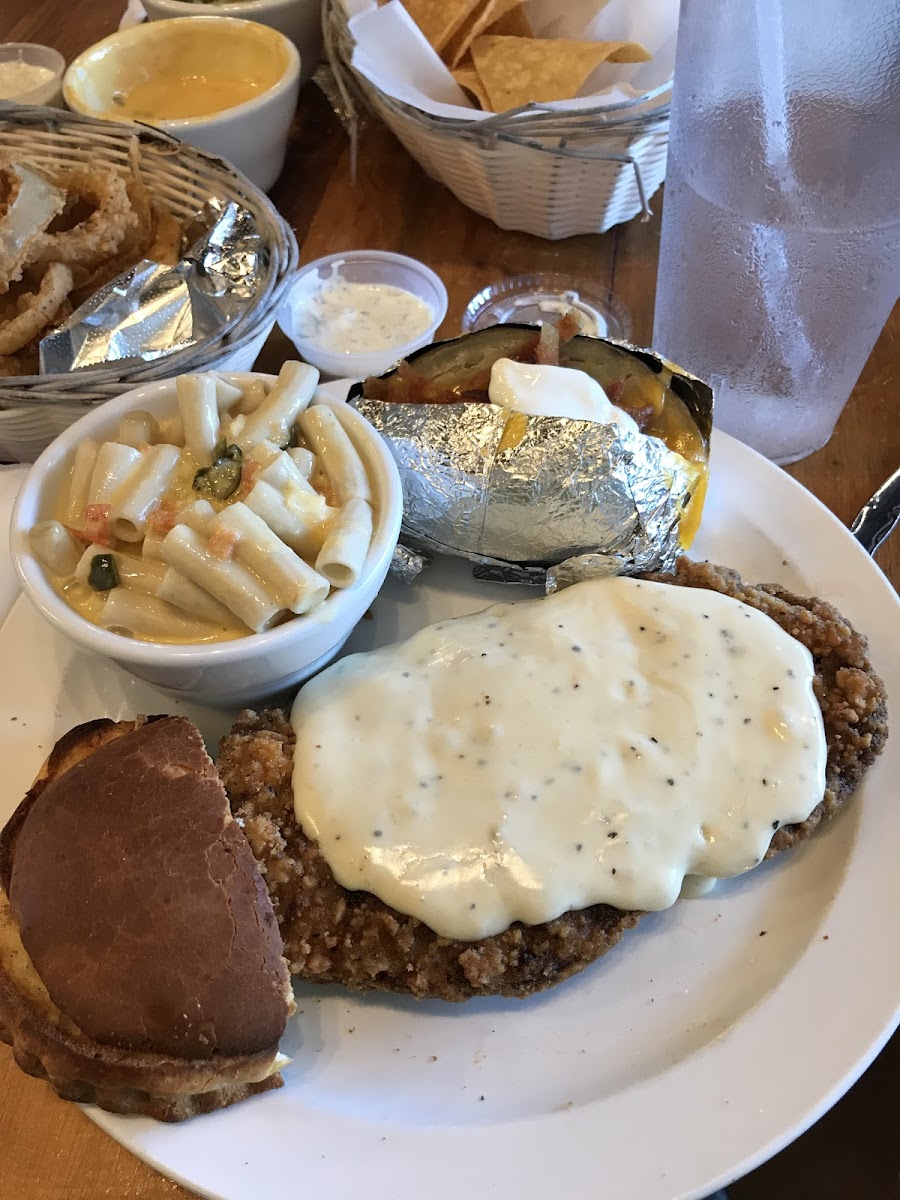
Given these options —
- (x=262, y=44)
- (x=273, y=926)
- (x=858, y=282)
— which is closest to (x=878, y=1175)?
(x=273, y=926)

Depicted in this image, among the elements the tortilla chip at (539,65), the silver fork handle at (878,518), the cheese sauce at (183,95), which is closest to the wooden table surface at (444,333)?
the silver fork handle at (878,518)

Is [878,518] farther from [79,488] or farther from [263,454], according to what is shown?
[79,488]

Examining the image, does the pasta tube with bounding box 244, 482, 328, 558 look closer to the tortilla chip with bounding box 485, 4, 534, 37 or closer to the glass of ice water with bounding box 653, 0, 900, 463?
the glass of ice water with bounding box 653, 0, 900, 463

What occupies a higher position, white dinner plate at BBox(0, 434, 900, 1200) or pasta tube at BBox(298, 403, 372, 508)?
pasta tube at BBox(298, 403, 372, 508)


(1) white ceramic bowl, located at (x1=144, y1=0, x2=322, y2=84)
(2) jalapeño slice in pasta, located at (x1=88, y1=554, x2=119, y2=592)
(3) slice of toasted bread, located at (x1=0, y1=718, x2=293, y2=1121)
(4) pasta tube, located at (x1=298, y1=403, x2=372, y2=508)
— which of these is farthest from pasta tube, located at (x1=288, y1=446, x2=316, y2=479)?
(1) white ceramic bowl, located at (x1=144, y1=0, x2=322, y2=84)

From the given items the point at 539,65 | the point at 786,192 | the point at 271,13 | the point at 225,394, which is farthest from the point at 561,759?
the point at 271,13

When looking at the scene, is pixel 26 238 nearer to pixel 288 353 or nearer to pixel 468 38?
pixel 288 353
